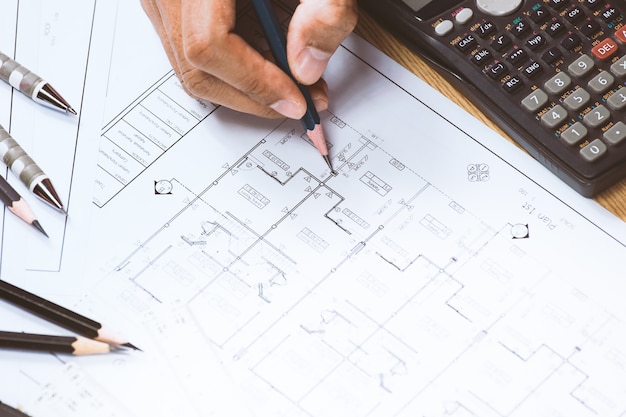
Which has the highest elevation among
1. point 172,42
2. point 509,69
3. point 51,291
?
point 509,69

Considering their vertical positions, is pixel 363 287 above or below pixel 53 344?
above

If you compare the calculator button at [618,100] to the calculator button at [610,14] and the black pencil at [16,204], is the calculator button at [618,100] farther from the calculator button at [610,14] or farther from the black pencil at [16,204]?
the black pencil at [16,204]

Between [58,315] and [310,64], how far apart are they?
0.22m

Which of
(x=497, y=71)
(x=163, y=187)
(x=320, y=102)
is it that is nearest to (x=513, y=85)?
(x=497, y=71)

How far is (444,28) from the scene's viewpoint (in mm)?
618

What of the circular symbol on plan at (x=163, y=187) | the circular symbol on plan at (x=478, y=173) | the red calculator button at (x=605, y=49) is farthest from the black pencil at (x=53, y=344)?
the red calculator button at (x=605, y=49)

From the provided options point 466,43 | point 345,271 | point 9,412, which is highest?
point 466,43

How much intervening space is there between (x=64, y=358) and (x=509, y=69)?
0.33 m

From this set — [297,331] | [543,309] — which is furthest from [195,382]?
[543,309]

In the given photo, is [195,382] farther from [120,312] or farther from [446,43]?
[446,43]

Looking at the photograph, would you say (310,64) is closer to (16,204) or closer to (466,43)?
(466,43)

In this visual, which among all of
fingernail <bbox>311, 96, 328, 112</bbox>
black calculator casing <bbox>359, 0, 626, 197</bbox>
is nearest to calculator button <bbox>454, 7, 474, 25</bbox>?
black calculator casing <bbox>359, 0, 626, 197</bbox>

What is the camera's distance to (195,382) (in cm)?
55

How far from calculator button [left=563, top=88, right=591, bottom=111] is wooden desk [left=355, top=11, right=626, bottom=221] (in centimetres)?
4
